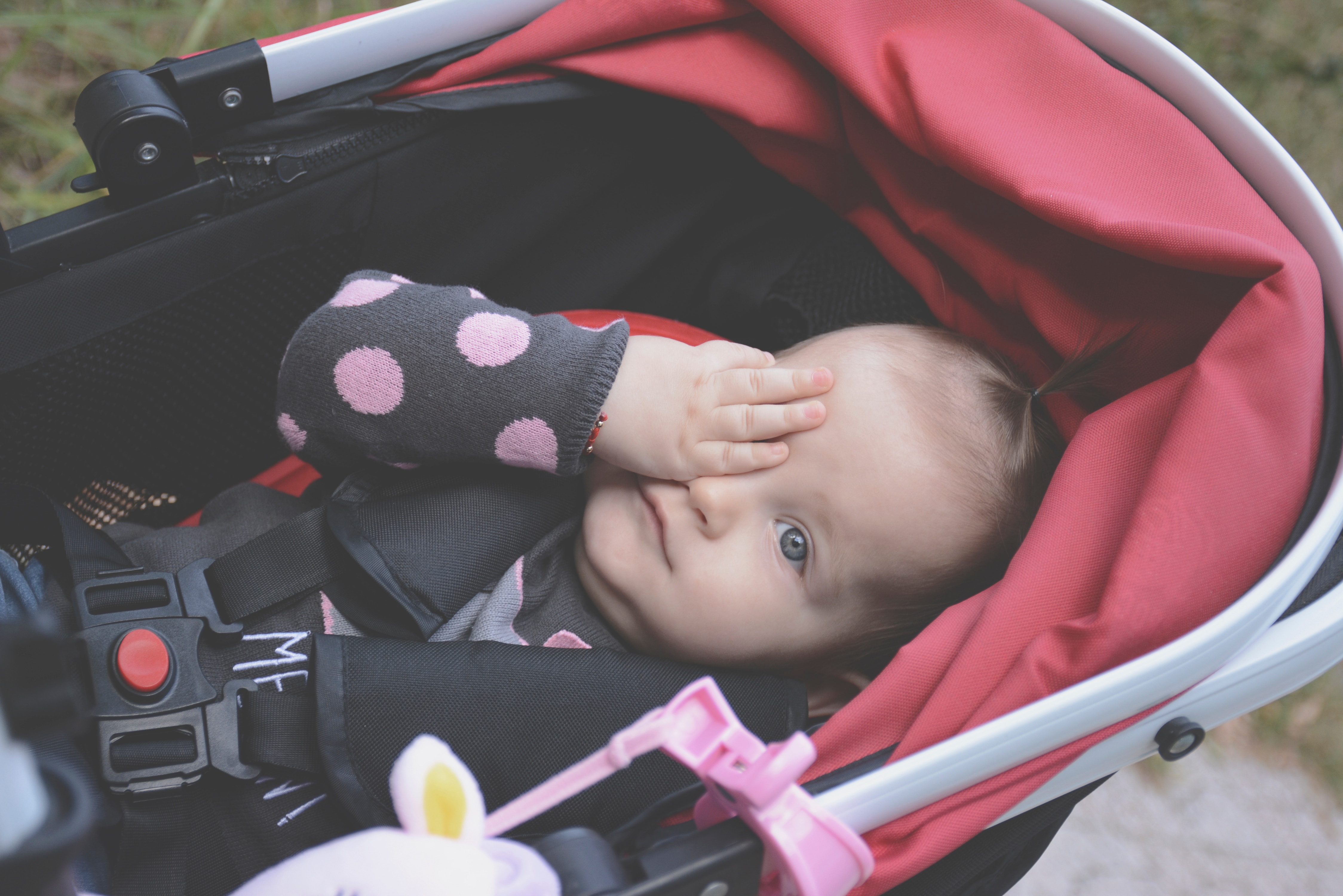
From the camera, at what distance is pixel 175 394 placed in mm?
933

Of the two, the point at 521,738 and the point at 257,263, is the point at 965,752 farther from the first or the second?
the point at 257,263

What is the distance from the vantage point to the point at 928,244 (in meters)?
1.05

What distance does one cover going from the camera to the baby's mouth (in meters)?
0.86

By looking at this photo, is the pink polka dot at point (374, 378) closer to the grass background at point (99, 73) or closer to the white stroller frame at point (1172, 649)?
the white stroller frame at point (1172, 649)

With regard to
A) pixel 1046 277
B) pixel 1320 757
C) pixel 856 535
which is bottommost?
pixel 1320 757

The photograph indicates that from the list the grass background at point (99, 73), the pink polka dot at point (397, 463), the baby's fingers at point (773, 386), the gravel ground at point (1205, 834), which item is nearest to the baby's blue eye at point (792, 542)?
the baby's fingers at point (773, 386)

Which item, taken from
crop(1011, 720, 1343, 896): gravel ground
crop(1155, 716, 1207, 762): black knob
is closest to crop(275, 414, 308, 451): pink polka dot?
crop(1155, 716, 1207, 762): black knob

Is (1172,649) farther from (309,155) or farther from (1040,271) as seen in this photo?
(309,155)

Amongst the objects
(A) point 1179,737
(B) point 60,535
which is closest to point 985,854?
(A) point 1179,737

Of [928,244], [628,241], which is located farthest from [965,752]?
[628,241]

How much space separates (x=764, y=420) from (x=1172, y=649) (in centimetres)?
35

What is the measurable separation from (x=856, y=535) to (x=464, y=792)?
0.43 metres

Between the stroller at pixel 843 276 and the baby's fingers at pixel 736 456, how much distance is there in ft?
0.63

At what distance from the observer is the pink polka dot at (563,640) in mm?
910
